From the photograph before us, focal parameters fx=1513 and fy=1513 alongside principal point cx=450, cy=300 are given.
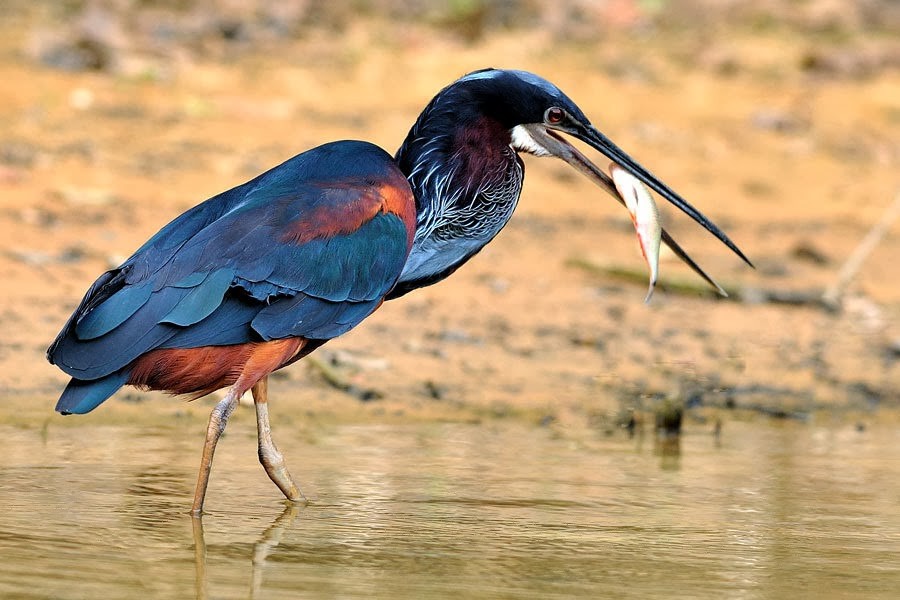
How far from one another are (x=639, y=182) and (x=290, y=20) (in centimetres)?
943

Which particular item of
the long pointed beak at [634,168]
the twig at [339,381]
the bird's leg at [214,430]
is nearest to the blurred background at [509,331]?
the twig at [339,381]

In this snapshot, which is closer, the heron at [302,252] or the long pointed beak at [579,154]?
the heron at [302,252]

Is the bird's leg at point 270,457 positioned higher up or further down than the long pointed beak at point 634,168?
further down

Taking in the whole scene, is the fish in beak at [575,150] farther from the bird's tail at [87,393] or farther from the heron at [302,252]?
the bird's tail at [87,393]

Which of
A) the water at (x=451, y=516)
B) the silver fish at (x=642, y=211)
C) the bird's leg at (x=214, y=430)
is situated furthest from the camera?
the silver fish at (x=642, y=211)

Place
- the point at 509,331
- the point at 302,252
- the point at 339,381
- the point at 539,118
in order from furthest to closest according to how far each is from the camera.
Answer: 1. the point at 509,331
2. the point at 339,381
3. the point at 539,118
4. the point at 302,252

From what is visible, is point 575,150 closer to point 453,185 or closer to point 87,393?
point 453,185

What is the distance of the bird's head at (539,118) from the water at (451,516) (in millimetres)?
1013

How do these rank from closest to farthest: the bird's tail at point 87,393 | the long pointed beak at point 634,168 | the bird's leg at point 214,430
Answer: the bird's tail at point 87,393, the bird's leg at point 214,430, the long pointed beak at point 634,168

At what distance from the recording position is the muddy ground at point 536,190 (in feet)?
23.1

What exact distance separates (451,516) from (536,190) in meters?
6.56

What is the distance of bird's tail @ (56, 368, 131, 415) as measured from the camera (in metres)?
4.31

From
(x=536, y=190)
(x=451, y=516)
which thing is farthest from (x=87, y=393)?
(x=536, y=190)

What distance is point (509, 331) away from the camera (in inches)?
311
